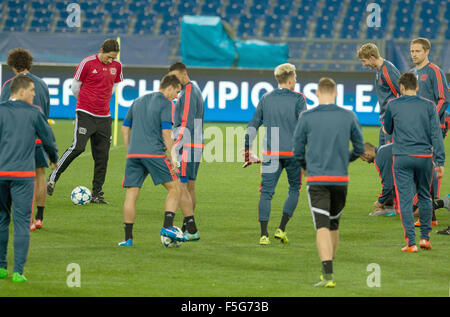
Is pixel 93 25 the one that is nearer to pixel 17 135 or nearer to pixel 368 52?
pixel 368 52

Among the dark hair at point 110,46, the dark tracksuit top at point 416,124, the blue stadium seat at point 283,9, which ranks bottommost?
the dark tracksuit top at point 416,124

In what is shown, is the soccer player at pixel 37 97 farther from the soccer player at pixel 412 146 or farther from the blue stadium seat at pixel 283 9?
the blue stadium seat at pixel 283 9

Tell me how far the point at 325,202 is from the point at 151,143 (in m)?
2.53

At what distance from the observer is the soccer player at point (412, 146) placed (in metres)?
8.77

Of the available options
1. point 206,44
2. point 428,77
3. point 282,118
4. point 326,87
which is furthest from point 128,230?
point 206,44

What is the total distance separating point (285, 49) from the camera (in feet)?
85.0

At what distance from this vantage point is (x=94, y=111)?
12367mm

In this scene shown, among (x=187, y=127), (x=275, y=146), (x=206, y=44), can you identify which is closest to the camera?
(x=275, y=146)

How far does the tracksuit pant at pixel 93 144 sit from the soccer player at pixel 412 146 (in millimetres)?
4973

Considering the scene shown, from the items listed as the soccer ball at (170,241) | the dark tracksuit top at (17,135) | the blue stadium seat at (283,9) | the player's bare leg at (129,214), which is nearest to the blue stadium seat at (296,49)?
the blue stadium seat at (283,9)

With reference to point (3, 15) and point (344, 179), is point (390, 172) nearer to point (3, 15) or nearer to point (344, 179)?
point (344, 179)

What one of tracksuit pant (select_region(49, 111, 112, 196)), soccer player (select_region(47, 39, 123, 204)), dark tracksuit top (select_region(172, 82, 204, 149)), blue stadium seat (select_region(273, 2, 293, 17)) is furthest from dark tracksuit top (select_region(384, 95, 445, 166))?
blue stadium seat (select_region(273, 2, 293, 17))

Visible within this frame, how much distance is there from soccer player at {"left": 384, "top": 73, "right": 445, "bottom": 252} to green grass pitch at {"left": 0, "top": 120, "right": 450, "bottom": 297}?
418 mm

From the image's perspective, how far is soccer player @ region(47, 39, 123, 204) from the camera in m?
12.2
